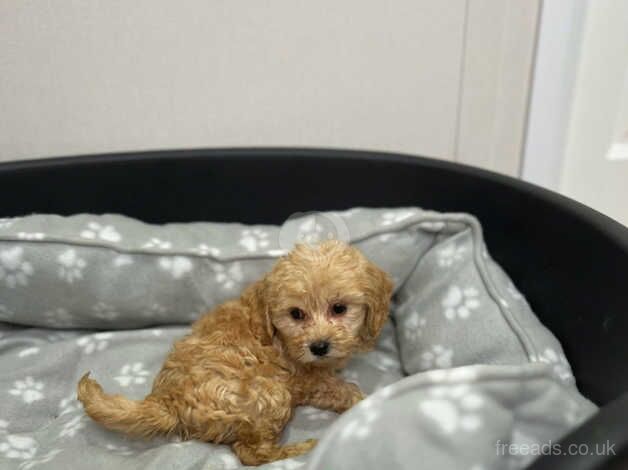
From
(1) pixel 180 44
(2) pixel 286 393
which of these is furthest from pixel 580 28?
(2) pixel 286 393

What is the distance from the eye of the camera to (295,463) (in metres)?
→ 0.90

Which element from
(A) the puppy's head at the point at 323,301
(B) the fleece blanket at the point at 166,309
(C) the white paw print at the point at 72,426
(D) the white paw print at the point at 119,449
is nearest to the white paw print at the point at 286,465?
(B) the fleece blanket at the point at 166,309

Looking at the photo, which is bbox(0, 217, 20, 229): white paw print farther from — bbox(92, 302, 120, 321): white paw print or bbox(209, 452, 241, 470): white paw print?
bbox(209, 452, 241, 470): white paw print

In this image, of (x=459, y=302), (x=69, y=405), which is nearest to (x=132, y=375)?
(x=69, y=405)

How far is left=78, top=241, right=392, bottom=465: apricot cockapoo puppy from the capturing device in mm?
938

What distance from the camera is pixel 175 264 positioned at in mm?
1205

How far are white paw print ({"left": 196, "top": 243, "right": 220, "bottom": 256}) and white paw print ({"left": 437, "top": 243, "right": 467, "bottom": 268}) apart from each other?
46cm

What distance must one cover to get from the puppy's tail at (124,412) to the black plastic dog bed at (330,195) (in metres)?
0.52

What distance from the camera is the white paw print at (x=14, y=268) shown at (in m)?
1.19

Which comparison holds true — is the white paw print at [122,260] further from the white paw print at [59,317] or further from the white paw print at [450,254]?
the white paw print at [450,254]

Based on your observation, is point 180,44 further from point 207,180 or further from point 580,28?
point 580,28

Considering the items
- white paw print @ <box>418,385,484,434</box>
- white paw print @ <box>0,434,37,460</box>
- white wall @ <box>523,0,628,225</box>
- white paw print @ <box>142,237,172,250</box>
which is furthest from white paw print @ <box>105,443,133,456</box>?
white wall @ <box>523,0,628,225</box>

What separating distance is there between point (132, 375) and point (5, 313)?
1.04ft

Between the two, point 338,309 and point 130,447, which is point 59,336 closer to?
point 130,447
